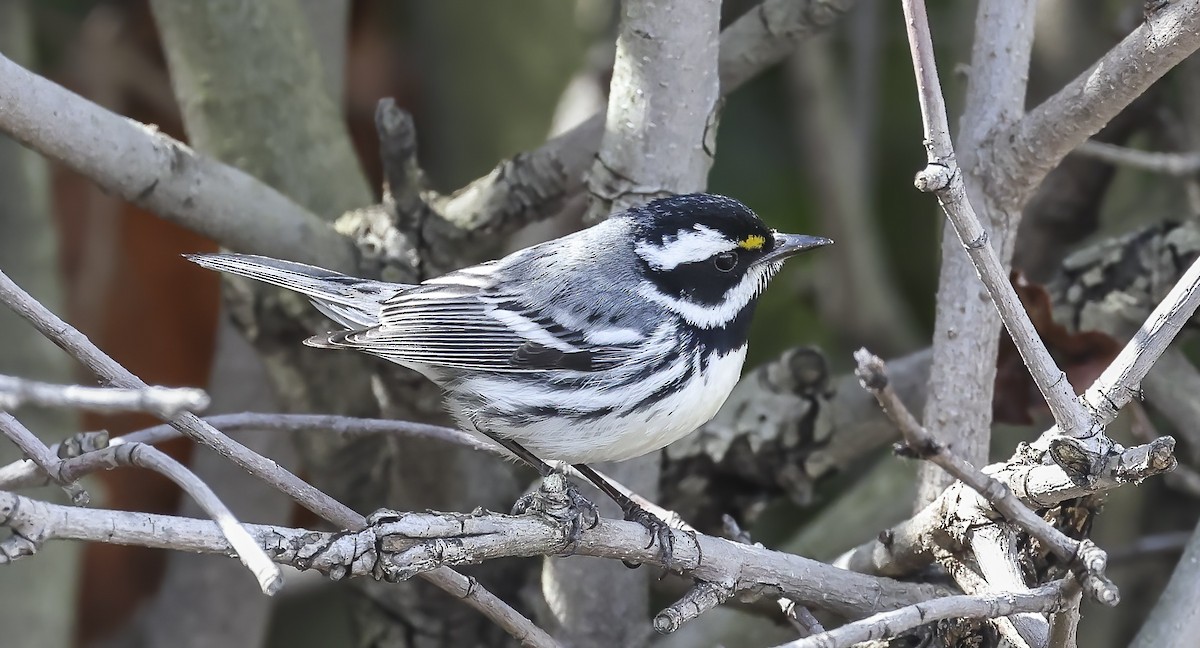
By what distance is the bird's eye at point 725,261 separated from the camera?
230cm

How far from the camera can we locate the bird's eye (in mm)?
2303

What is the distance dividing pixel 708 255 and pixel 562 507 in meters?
0.71

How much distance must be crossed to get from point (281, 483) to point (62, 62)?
111 inches

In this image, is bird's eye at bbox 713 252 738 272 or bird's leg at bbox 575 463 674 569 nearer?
bird's leg at bbox 575 463 674 569

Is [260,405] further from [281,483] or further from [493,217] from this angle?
[281,483]

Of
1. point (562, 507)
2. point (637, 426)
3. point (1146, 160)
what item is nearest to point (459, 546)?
point (562, 507)

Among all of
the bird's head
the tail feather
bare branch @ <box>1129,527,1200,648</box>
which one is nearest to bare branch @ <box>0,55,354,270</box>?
the tail feather

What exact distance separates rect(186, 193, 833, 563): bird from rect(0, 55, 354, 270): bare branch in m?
0.14

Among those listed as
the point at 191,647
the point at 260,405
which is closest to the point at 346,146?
the point at 260,405

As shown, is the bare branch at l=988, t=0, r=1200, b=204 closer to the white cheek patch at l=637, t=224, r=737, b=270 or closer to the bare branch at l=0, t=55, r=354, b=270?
the white cheek patch at l=637, t=224, r=737, b=270

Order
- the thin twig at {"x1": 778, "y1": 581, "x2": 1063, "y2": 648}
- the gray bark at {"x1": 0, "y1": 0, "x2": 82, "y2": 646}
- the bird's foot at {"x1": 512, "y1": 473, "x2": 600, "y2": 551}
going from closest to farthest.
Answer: the thin twig at {"x1": 778, "y1": 581, "x2": 1063, "y2": 648} → the bird's foot at {"x1": 512, "y1": 473, "x2": 600, "y2": 551} → the gray bark at {"x1": 0, "y1": 0, "x2": 82, "y2": 646}

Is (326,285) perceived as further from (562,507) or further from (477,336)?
(562,507)

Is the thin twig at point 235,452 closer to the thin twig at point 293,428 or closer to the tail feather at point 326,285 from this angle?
the thin twig at point 293,428

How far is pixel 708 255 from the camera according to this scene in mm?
2295
